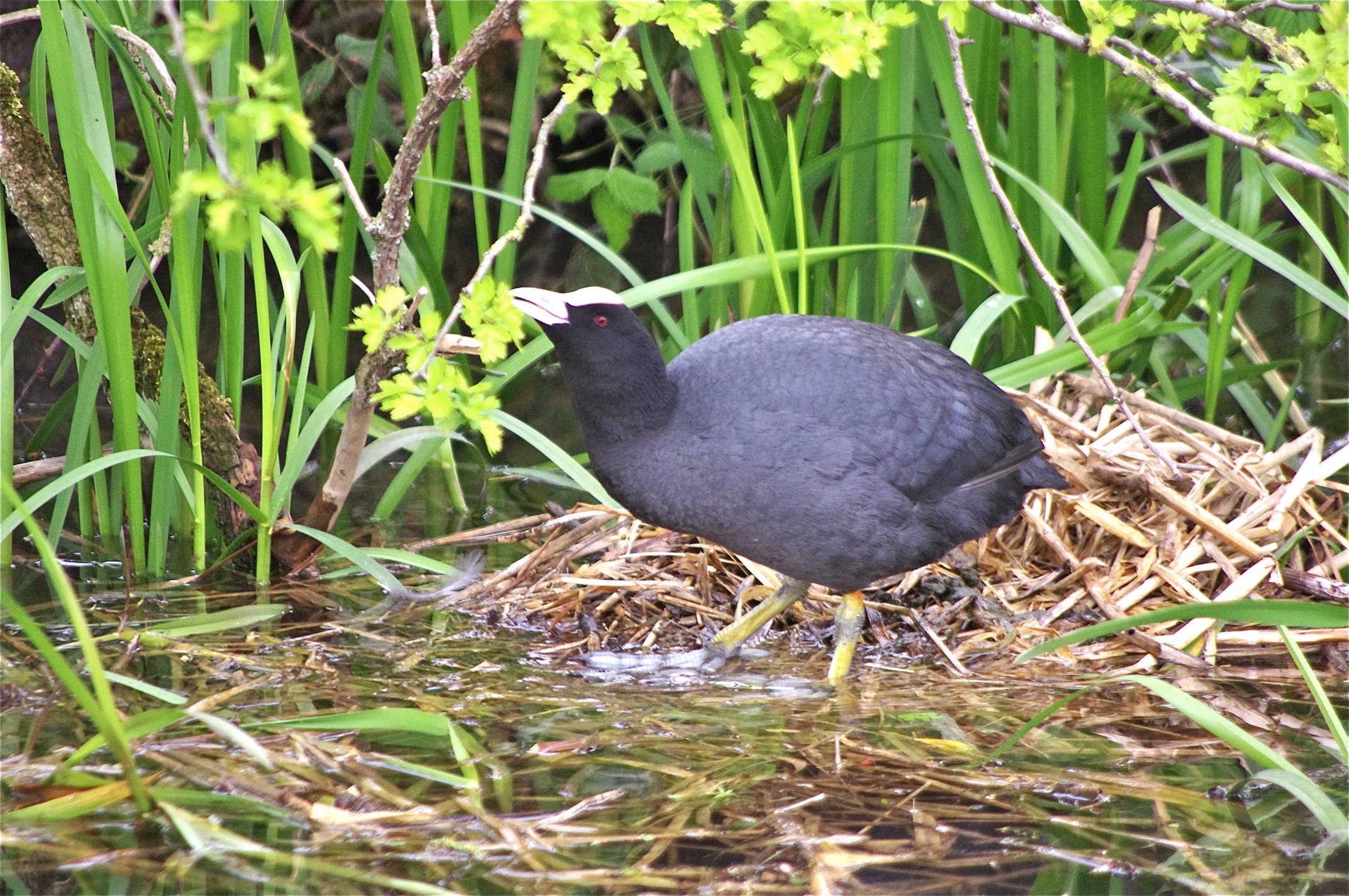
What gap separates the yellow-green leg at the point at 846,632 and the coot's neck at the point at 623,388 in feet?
2.12

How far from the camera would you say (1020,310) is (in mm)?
3871

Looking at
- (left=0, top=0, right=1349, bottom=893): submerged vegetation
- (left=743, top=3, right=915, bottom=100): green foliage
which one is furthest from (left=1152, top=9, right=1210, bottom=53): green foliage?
(left=743, top=3, right=915, bottom=100): green foliage

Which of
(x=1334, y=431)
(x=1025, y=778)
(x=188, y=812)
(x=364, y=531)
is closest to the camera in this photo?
(x=188, y=812)

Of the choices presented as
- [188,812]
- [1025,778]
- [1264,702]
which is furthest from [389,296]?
[1264,702]

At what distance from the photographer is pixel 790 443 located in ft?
9.04

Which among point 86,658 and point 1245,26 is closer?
point 86,658

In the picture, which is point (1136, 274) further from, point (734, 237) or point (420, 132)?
point (420, 132)

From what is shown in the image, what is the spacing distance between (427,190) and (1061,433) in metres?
1.98

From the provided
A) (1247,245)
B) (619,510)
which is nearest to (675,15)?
(619,510)

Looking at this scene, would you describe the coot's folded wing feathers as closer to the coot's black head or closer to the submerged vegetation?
the coot's black head

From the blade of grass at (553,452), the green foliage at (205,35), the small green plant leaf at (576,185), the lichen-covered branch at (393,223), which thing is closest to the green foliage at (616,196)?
the small green plant leaf at (576,185)

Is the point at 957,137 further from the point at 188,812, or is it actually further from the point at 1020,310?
the point at 188,812

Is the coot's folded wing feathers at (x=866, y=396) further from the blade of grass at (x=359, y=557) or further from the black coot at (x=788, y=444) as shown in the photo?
the blade of grass at (x=359, y=557)

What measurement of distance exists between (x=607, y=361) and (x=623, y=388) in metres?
0.07
